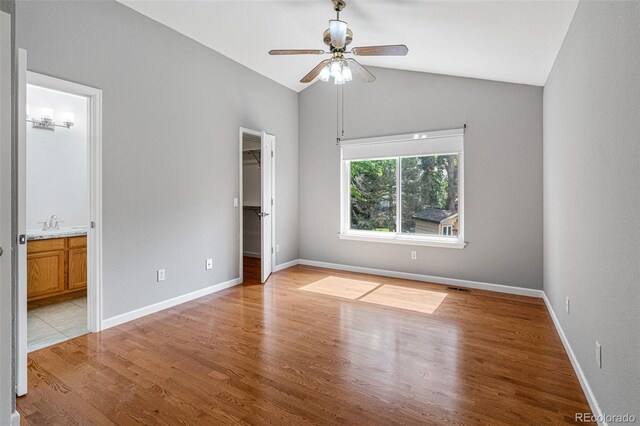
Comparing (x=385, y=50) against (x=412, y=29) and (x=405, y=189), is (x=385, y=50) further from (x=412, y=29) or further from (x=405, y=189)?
(x=405, y=189)

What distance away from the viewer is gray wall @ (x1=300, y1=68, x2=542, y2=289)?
3934 mm

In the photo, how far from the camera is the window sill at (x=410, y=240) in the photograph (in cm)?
443

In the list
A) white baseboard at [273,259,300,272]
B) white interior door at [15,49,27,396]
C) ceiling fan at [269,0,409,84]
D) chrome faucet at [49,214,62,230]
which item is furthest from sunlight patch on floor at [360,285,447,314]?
chrome faucet at [49,214,62,230]

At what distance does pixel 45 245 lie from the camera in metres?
3.71

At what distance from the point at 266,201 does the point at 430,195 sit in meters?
2.36

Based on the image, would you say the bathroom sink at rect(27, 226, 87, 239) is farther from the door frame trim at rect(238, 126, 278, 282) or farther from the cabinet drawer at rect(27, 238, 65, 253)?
the door frame trim at rect(238, 126, 278, 282)

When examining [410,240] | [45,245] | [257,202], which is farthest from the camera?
[257,202]

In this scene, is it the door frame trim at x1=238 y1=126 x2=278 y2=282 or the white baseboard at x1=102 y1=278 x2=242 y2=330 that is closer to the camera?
the white baseboard at x1=102 y1=278 x2=242 y2=330

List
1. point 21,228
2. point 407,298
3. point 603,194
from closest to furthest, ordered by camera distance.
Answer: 1. point 603,194
2. point 21,228
3. point 407,298

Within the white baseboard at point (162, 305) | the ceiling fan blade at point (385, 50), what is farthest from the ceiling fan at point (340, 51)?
the white baseboard at point (162, 305)

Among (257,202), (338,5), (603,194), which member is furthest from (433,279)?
(257,202)

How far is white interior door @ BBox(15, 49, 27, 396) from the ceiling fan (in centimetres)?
185

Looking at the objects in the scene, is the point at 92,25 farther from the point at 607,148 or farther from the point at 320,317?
the point at 607,148

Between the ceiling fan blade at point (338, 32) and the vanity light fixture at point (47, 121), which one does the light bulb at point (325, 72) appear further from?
the vanity light fixture at point (47, 121)
